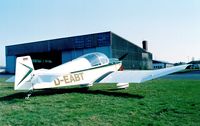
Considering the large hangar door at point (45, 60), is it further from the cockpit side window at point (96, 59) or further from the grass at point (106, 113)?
the grass at point (106, 113)

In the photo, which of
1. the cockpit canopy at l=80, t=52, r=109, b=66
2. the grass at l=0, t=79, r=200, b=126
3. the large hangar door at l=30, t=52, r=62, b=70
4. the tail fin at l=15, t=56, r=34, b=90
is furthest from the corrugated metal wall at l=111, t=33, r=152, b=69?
the grass at l=0, t=79, r=200, b=126

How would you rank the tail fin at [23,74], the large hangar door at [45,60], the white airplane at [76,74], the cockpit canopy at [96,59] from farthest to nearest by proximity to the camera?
the large hangar door at [45,60] < the cockpit canopy at [96,59] < the white airplane at [76,74] < the tail fin at [23,74]

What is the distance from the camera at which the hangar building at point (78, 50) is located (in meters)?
37.9

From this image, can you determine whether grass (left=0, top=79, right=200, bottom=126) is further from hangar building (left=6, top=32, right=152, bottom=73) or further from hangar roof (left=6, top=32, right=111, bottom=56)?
hangar roof (left=6, top=32, right=111, bottom=56)

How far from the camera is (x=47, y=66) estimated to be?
5125cm

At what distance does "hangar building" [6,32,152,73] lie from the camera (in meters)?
37.9

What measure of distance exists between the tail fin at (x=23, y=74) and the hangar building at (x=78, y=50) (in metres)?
24.8

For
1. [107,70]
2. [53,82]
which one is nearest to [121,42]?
[107,70]

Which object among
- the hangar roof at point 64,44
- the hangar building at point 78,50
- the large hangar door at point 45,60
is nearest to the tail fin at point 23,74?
the hangar building at point 78,50

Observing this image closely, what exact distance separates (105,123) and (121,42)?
1364 inches

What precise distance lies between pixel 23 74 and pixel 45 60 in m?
42.9

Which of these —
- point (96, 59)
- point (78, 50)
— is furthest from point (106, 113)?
point (78, 50)

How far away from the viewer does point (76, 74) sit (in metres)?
10.5

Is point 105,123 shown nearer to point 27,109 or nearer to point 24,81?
point 27,109
